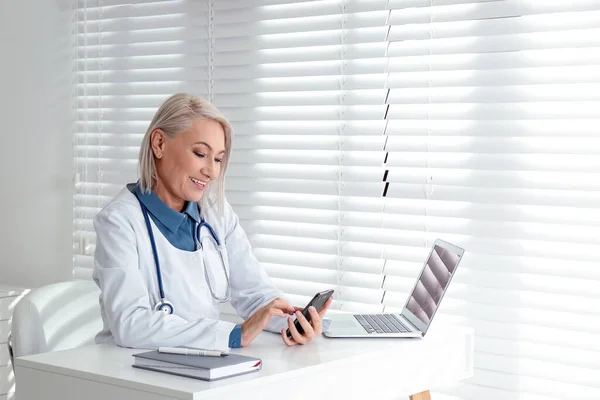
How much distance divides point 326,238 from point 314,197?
153 mm

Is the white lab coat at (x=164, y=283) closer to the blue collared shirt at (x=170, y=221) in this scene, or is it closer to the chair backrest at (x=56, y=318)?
the blue collared shirt at (x=170, y=221)

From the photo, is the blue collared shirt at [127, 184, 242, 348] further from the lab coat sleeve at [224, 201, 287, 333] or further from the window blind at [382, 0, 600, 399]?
the window blind at [382, 0, 600, 399]

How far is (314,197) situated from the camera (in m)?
2.87

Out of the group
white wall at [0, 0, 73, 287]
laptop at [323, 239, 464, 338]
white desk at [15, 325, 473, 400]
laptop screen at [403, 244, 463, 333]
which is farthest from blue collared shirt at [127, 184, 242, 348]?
white wall at [0, 0, 73, 287]

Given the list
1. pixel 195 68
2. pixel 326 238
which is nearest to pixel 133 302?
pixel 326 238

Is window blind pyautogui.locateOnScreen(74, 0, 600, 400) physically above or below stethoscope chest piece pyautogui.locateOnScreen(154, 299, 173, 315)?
above

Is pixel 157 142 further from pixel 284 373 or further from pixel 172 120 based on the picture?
pixel 284 373

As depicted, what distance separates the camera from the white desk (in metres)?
1.58

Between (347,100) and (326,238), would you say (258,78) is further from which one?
(326,238)

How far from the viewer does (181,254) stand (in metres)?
2.14

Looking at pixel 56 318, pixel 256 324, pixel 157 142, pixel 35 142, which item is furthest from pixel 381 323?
pixel 35 142

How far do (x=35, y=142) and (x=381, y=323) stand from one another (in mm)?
1948

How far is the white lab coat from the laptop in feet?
0.63

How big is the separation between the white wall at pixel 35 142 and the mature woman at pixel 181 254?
4.41ft
